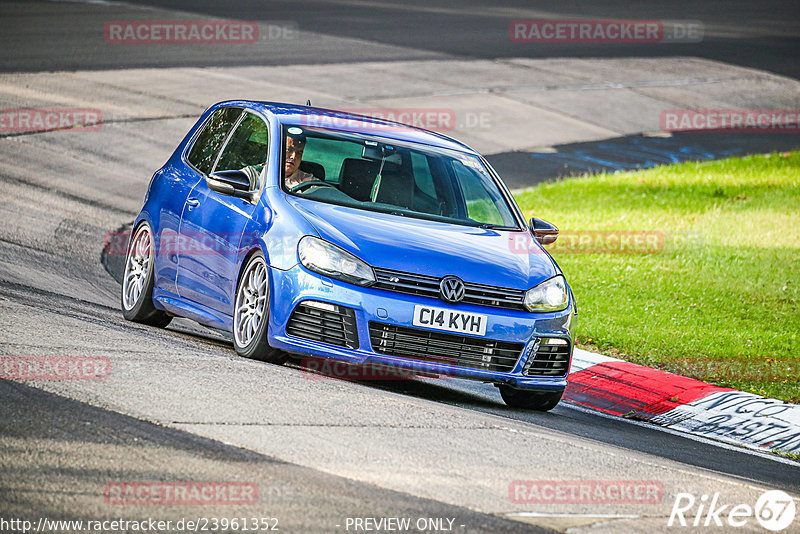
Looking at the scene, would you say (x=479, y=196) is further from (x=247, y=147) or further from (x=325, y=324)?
(x=325, y=324)

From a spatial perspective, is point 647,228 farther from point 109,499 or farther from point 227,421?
point 109,499

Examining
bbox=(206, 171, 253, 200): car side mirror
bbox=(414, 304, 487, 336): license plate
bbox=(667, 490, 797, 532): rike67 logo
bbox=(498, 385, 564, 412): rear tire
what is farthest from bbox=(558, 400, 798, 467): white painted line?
bbox=(206, 171, 253, 200): car side mirror

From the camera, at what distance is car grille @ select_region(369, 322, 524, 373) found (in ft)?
25.5

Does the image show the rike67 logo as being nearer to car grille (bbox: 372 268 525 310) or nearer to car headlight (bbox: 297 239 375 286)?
car grille (bbox: 372 268 525 310)

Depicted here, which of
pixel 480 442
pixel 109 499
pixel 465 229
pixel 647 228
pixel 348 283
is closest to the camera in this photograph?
pixel 109 499

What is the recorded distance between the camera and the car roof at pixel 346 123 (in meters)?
9.33

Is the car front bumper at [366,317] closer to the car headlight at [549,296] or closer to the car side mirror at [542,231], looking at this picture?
the car headlight at [549,296]

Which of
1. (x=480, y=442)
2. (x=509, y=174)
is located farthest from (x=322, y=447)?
(x=509, y=174)

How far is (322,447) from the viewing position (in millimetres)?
6121

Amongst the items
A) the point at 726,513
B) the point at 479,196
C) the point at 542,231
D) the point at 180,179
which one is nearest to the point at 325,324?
the point at 479,196

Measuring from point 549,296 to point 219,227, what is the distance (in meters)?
2.35

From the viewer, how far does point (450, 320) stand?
784 centimetres

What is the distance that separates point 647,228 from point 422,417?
11485mm

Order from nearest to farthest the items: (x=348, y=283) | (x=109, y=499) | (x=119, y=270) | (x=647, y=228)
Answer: (x=109, y=499), (x=348, y=283), (x=119, y=270), (x=647, y=228)
